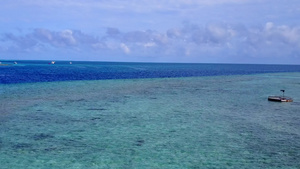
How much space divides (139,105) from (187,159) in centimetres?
1938

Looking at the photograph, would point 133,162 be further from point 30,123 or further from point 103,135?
point 30,123

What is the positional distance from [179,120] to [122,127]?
5.82 metres

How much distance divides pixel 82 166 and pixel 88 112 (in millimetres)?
15250

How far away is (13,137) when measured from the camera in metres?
20.2

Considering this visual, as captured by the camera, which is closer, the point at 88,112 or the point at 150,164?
the point at 150,164

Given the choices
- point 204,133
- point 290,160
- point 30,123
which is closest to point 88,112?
point 30,123

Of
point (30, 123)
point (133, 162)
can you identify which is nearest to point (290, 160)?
point (133, 162)

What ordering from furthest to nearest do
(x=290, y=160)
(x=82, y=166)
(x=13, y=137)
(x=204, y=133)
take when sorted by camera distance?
(x=204, y=133), (x=13, y=137), (x=290, y=160), (x=82, y=166)

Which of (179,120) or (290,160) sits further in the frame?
(179,120)

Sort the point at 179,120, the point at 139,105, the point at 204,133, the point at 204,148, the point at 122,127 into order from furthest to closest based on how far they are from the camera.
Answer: the point at 139,105
the point at 179,120
the point at 122,127
the point at 204,133
the point at 204,148

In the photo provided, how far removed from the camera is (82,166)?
Answer: 15.2m

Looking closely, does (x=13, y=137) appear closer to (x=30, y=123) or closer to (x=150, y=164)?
(x=30, y=123)

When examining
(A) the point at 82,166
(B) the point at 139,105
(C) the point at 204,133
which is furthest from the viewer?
(B) the point at 139,105

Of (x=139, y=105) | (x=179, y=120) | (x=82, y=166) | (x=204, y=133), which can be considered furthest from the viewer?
(x=139, y=105)
